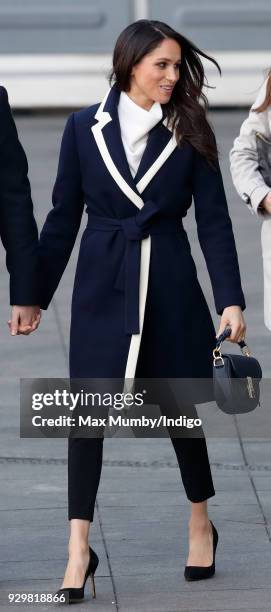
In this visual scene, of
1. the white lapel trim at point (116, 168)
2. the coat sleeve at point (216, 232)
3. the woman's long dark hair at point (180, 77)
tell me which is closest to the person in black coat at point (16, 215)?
the white lapel trim at point (116, 168)

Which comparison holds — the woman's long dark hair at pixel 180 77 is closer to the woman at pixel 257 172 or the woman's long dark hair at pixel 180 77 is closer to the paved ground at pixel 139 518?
the woman at pixel 257 172

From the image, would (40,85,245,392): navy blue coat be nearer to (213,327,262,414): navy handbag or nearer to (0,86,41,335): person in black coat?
(0,86,41,335): person in black coat

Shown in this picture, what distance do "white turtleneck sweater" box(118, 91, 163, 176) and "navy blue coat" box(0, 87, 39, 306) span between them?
32 centimetres

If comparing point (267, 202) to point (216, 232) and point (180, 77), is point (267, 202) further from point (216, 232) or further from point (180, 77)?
point (180, 77)

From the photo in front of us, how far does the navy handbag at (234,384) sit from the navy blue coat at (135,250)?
234 mm

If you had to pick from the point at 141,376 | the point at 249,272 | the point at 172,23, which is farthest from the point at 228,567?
the point at 172,23

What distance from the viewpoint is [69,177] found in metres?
4.64

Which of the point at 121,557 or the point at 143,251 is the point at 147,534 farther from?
the point at 143,251

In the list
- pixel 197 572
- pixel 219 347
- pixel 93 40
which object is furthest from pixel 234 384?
pixel 93 40

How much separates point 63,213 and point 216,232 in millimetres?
468

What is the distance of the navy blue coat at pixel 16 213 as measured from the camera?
452 cm

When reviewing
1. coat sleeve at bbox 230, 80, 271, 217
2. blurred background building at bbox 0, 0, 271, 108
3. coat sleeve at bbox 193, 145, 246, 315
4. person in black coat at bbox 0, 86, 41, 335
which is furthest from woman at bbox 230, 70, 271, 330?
blurred background building at bbox 0, 0, 271, 108

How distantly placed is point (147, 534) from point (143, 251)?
110 cm

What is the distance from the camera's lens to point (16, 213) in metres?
4.55
